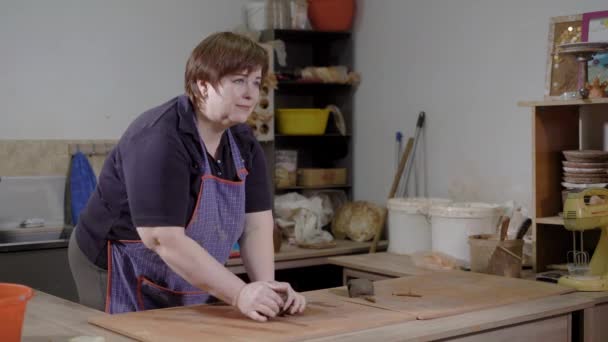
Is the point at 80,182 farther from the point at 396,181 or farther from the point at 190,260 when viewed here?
the point at 190,260

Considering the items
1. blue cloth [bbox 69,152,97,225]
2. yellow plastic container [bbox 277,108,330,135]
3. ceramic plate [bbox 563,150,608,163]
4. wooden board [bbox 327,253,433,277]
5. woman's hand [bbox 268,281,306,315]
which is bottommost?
wooden board [bbox 327,253,433,277]

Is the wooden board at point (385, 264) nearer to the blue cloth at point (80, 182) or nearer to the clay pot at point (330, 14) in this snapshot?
the blue cloth at point (80, 182)

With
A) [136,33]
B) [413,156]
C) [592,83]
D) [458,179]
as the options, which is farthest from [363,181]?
[592,83]

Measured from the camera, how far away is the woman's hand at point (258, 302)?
2092mm

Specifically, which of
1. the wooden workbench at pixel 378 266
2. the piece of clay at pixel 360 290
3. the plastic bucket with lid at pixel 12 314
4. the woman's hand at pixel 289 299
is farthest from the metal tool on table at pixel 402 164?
the plastic bucket with lid at pixel 12 314

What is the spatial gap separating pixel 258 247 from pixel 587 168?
1499 mm

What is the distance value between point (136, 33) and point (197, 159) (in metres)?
2.47

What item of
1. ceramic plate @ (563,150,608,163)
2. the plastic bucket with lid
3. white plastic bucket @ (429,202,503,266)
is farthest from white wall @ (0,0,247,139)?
the plastic bucket with lid

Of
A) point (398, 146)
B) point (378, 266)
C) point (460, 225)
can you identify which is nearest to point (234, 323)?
point (378, 266)

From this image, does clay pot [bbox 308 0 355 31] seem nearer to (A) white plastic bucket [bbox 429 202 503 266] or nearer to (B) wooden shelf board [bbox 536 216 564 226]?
(A) white plastic bucket [bbox 429 202 503 266]

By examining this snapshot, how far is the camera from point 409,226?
398cm

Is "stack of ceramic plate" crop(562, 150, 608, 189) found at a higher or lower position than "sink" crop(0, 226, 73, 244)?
higher

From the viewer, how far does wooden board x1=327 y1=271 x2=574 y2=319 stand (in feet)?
7.72

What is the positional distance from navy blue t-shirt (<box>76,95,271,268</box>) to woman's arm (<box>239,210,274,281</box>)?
3 centimetres
